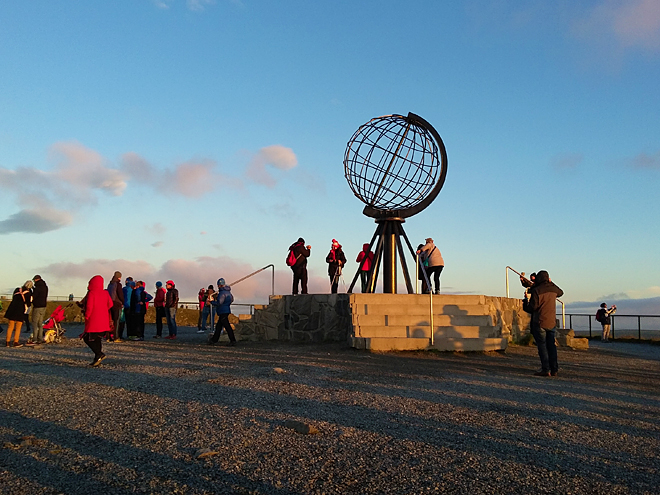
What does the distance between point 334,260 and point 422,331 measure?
455 centimetres

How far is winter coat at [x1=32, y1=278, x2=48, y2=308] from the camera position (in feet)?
40.5

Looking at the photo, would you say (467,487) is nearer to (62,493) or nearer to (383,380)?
(62,493)

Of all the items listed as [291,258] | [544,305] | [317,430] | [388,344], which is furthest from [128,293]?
[317,430]

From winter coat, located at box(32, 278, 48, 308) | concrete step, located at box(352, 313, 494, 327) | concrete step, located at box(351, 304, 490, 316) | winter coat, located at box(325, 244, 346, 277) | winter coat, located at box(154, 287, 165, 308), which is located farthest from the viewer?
winter coat, located at box(154, 287, 165, 308)

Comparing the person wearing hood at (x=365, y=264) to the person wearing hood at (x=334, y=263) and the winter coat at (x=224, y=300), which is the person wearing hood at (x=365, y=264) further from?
the winter coat at (x=224, y=300)

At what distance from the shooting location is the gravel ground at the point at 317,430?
11.5 feet

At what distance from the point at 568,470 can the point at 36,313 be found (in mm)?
12169

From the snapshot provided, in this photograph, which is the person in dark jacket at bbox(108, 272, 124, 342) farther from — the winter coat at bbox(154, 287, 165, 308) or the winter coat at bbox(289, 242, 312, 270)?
the winter coat at bbox(289, 242, 312, 270)

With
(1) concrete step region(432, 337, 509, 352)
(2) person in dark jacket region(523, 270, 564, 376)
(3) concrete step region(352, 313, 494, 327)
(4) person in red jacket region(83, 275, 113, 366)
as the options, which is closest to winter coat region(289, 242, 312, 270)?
(3) concrete step region(352, 313, 494, 327)

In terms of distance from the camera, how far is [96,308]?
28.8ft

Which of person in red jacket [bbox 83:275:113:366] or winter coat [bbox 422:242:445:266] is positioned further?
winter coat [bbox 422:242:445:266]

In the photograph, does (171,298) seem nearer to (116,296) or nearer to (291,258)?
(116,296)

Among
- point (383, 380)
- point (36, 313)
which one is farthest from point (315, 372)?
point (36, 313)

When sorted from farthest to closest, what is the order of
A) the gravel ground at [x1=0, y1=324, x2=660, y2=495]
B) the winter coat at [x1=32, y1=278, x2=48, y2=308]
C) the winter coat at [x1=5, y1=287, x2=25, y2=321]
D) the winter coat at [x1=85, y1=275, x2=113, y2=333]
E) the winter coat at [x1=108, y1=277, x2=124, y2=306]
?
the winter coat at [x1=108, y1=277, x2=124, y2=306]
the winter coat at [x1=32, y1=278, x2=48, y2=308]
the winter coat at [x1=5, y1=287, x2=25, y2=321]
the winter coat at [x1=85, y1=275, x2=113, y2=333]
the gravel ground at [x1=0, y1=324, x2=660, y2=495]
